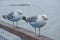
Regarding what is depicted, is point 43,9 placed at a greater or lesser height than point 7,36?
greater

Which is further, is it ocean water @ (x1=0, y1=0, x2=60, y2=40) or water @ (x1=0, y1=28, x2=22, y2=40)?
ocean water @ (x1=0, y1=0, x2=60, y2=40)

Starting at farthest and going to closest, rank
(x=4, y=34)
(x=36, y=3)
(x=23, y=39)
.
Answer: (x=36, y=3) < (x=4, y=34) < (x=23, y=39)

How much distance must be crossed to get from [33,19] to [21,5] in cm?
53

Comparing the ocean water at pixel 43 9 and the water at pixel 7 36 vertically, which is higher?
the ocean water at pixel 43 9

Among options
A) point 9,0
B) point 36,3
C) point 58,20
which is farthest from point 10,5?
point 58,20

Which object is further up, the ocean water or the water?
the ocean water

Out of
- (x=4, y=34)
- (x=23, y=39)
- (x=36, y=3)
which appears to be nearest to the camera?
(x=23, y=39)

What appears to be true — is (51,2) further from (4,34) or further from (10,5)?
(4,34)

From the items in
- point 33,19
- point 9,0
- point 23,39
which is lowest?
point 23,39

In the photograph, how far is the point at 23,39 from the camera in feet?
2.88

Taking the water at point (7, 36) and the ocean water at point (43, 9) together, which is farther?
the ocean water at point (43, 9)

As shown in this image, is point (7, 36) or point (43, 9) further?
point (43, 9)

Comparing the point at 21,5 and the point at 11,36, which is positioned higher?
the point at 21,5

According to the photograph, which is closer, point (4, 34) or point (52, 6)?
A: point (4, 34)
